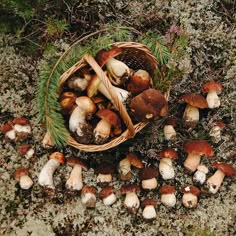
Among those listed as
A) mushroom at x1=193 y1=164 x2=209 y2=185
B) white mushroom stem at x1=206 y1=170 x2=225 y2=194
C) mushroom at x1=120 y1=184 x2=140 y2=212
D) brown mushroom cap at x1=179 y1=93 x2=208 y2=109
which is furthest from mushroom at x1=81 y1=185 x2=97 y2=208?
brown mushroom cap at x1=179 y1=93 x2=208 y2=109

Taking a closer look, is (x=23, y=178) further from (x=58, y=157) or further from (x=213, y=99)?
(x=213, y=99)

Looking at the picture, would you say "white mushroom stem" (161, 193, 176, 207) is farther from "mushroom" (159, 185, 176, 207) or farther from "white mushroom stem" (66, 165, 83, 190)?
"white mushroom stem" (66, 165, 83, 190)

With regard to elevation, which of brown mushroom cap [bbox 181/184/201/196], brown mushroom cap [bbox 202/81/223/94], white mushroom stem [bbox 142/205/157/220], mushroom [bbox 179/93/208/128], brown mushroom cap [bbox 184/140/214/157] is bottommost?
white mushroom stem [bbox 142/205/157/220]

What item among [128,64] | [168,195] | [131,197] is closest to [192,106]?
[128,64]

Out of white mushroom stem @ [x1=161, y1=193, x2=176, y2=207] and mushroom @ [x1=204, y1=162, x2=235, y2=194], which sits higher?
mushroom @ [x1=204, y1=162, x2=235, y2=194]

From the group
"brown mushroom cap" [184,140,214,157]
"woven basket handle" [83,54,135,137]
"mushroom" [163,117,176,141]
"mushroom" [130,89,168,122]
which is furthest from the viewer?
"mushroom" [163,117,176,141]

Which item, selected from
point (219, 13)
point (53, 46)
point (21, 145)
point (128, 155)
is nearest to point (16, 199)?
point (21, 145)
